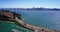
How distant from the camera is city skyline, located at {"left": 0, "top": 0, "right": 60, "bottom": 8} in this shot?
6.39 ft

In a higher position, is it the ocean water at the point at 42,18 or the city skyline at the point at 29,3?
the city skyline at the point at 29,3

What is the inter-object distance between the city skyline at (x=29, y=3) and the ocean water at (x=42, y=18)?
0.10 meters

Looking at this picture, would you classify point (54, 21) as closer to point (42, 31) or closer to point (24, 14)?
point (42, 31)

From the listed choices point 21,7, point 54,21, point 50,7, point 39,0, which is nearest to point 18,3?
point 21,7

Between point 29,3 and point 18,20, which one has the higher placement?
point 29,3

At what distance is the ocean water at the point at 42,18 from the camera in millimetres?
1918

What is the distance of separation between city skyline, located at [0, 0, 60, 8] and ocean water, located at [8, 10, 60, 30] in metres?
0.10

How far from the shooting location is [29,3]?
6.44 feet

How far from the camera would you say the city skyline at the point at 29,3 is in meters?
1.95

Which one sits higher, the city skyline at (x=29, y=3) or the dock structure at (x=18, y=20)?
the city skyline at (x=29, y=3)

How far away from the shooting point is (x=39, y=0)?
1.95 meters

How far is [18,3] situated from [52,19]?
0.59 metres

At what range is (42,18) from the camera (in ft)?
6.36

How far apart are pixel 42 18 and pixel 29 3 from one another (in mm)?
311
